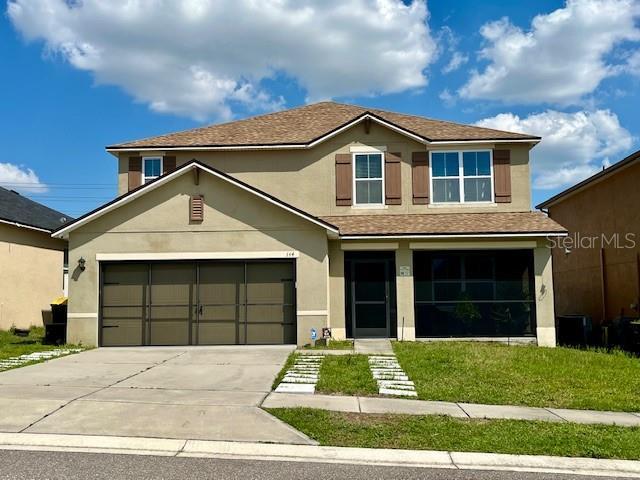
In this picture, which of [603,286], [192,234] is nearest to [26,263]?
[192,234]

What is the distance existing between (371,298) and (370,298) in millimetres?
30

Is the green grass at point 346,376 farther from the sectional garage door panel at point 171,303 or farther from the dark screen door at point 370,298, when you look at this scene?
the sectional garage door panel at point 171,303

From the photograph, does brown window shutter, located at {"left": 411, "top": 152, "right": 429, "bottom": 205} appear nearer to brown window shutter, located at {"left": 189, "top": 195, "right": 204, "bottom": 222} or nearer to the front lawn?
brown window shutter, located at {"left": 189, "top": 195, "right": 204, "bottom": 222}

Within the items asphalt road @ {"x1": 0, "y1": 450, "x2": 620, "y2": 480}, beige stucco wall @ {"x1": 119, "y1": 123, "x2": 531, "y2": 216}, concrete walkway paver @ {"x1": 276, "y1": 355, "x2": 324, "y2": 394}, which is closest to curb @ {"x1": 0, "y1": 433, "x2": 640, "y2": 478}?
asphalt road @ {"x1": 0, "y1": 450, "x2": 620, "y2": 480}

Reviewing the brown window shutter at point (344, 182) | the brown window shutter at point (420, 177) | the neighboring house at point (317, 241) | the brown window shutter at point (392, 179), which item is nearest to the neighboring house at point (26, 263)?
the neighboring house at point (317, 241)

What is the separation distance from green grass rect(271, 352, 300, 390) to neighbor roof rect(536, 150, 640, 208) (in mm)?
11684

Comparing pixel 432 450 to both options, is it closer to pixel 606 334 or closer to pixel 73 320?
pixel 73 320

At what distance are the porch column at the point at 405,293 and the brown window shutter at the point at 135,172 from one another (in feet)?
28.8

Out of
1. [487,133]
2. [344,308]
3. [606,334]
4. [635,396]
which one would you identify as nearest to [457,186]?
[487,133]

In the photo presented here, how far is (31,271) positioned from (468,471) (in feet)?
65.5

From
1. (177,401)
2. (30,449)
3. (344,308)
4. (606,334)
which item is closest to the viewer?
(30,449)

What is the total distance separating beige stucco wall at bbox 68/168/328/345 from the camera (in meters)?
15.8

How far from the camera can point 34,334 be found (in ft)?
65.9

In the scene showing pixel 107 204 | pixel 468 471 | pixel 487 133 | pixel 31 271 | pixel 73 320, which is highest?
pixel 487 133
